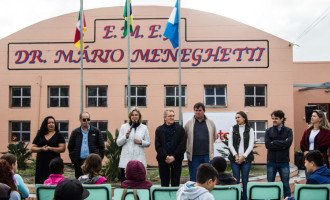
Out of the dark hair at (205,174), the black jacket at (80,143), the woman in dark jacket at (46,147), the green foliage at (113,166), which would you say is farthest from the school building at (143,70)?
the dark hair at (205,174)

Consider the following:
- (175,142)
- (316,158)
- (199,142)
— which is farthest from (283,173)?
(175,142)

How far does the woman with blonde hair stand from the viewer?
6.41 meters

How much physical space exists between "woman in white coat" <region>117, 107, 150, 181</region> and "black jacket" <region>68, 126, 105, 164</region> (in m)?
0.43

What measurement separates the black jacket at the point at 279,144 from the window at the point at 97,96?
26.3 feet

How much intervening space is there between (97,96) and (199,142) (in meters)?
7.63

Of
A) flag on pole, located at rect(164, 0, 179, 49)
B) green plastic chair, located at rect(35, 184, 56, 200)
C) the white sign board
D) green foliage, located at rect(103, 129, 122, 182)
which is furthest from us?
the white sign board

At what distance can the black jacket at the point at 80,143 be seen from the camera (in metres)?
6.59

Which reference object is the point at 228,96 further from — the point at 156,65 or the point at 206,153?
the point at 206,153

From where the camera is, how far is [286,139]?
6539 millimetres

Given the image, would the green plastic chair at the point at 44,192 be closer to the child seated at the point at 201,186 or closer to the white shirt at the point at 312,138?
the child seated at the point at 201,186

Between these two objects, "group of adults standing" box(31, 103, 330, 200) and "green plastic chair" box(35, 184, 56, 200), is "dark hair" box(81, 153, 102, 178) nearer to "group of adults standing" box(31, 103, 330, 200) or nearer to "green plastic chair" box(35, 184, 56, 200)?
"green plastic chair" box(35, 184, 56, 200)

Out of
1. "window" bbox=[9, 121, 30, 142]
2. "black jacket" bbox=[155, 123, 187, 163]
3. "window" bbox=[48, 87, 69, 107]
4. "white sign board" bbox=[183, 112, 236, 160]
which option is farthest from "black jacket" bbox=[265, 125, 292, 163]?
"window" bbox=[9, 121, 30, 142]

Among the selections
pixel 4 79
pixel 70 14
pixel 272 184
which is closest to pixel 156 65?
pixel 70 14

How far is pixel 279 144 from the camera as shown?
21.1 feet
